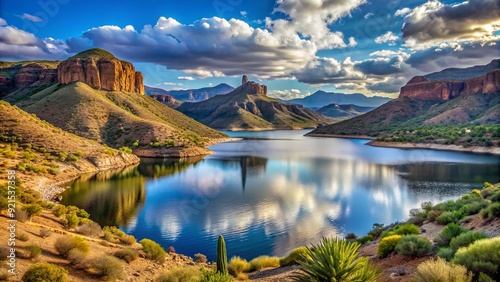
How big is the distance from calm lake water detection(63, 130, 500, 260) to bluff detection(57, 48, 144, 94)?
5887 cm

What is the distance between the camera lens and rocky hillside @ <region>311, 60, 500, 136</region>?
122 metres

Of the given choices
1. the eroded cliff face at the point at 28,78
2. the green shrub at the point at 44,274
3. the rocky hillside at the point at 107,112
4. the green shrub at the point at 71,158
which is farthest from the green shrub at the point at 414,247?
the eroded cliff face at the point at 28,78

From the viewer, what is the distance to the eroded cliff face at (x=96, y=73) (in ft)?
334

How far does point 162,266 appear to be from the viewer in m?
13.7

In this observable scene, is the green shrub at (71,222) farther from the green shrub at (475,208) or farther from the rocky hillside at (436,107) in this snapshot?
the rocky hillside at (436,107)

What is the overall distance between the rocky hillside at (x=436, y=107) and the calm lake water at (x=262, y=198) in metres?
71.3

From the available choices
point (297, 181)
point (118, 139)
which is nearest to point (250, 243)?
point (297, 181)

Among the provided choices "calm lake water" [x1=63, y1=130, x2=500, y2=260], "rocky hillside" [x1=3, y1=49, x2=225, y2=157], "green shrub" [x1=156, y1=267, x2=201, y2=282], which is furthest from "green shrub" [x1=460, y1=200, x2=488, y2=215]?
"rocky hillside" [x1=3, y1=49, x2=225, y2=157]

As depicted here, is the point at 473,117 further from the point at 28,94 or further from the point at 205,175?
the point at 28,94

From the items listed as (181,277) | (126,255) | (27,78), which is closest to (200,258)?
(126,255)

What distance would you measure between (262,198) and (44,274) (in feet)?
85.8

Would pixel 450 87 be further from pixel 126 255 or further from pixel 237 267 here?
pixel 126 255

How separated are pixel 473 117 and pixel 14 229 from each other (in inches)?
5491

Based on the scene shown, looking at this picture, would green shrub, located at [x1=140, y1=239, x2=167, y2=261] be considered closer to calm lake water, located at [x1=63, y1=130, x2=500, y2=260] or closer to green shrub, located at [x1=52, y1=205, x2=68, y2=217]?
Answer: calm lake water, located at [x1=63, y1=130, x2=500, y2=260]
